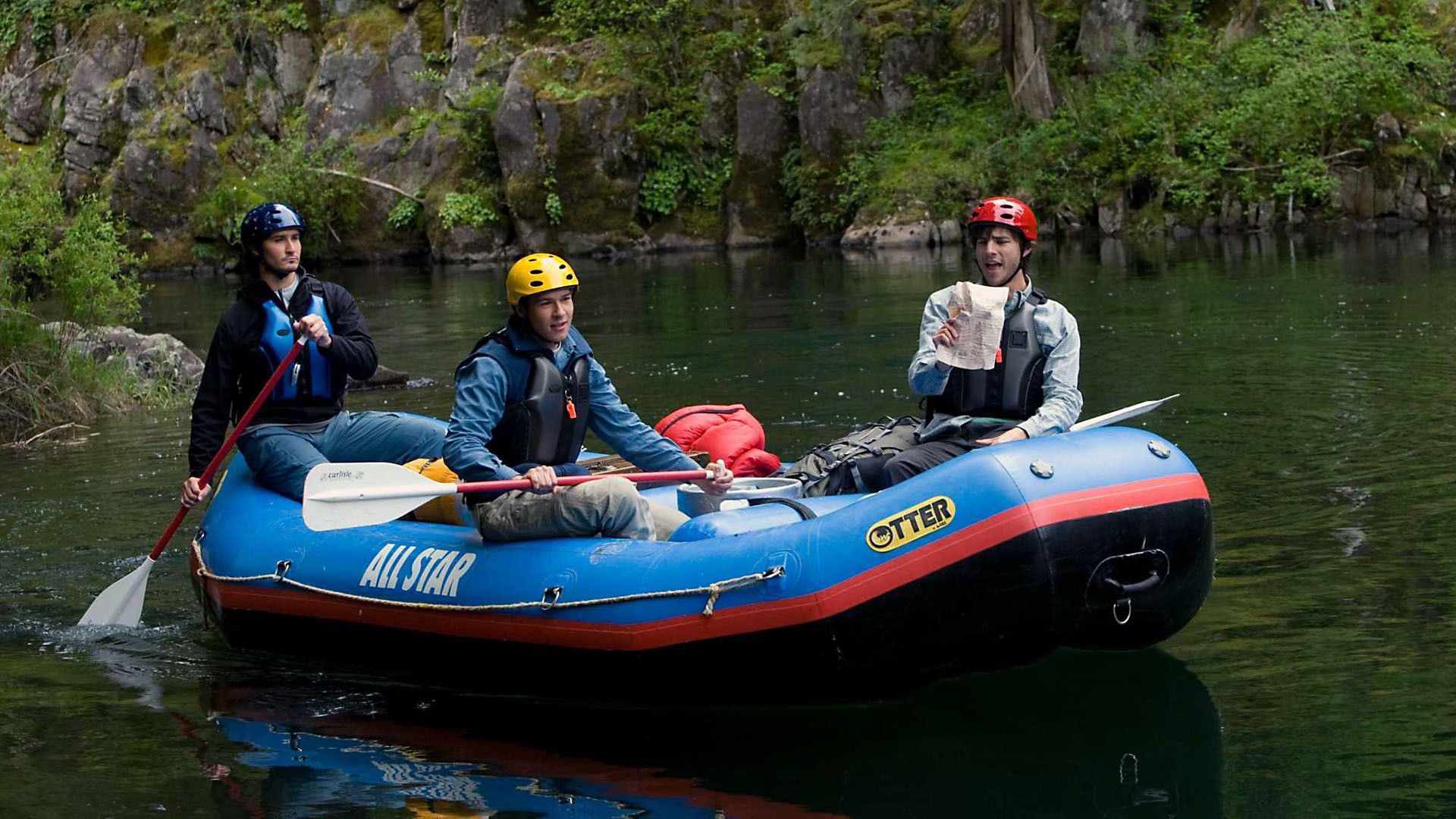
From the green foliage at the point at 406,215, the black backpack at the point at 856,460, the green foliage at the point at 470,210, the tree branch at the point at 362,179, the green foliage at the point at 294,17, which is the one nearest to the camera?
the black backpack at the point at 856,460

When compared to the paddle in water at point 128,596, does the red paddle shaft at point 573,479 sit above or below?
above

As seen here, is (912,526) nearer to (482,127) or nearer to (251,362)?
(251,362)

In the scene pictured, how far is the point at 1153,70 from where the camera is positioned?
949 inches

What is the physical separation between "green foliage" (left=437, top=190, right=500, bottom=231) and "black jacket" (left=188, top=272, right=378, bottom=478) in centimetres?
2147

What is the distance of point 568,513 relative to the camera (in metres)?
5.16

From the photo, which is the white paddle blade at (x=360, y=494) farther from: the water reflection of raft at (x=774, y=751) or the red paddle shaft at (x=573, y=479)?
the water reflection of raft at (x=774, y=751)

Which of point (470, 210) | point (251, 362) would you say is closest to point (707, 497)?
point (251, 362)

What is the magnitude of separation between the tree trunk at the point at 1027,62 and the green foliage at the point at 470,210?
29.1 feet

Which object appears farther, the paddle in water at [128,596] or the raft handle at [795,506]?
the paddle in water at [128,596]

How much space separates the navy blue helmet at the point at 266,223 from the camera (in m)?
6.12

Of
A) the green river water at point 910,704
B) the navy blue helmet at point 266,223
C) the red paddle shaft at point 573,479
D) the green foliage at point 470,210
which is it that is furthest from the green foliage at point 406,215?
the red paddle shaft at point 573,479

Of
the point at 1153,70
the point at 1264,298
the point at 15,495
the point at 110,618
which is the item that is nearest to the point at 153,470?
the point at 15,495

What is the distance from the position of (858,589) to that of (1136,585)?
825 mm

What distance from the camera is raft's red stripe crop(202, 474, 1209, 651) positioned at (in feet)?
15.1
